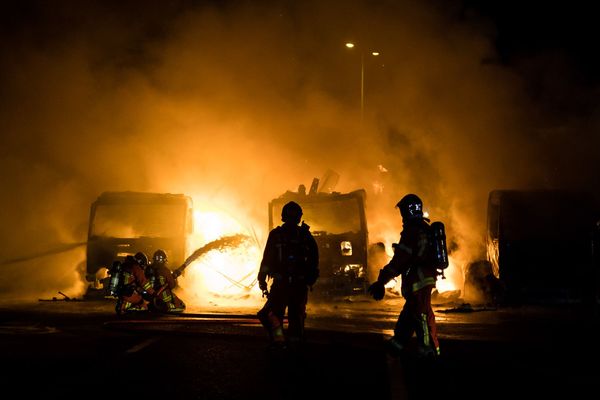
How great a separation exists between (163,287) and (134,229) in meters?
3.93

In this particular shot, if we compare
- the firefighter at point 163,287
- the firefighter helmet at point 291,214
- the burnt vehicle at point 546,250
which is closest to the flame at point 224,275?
the firefighter at point 163,287

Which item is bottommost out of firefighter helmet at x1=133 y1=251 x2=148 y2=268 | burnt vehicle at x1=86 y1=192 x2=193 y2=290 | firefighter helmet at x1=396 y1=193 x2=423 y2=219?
firefighter helmet at x1=133 y1=251 x2=148 y2=268

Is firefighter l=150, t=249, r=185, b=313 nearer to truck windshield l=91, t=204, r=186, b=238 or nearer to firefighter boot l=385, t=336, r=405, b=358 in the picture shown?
truck windshield l=91, t=204, r=186, b=238

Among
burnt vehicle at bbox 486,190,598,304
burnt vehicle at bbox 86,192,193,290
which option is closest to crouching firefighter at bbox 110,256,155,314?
burnt vehicle at bbox 86,192,193,290

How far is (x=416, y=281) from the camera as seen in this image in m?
5.62

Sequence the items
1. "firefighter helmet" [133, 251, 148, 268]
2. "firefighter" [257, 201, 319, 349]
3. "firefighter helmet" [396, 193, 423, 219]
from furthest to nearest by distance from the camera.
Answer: "firefighter helmet" [133, 251, 148, 268]
"firefighter" [257, 201, 319, 349]
"firefighter helmet" [396, 193, 423, 219]

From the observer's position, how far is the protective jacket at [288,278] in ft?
20.6

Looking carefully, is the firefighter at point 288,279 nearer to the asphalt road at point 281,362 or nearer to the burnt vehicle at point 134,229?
the asphalt road at point 281,362

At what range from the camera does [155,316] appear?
993 cm

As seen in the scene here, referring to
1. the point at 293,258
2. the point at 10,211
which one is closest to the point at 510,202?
the point at 293,258

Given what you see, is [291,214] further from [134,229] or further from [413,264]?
[134,229]

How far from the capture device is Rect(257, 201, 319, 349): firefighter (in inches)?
246

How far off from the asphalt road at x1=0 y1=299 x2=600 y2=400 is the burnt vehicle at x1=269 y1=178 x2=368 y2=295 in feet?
14.1

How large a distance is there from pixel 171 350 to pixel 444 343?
2.67m
